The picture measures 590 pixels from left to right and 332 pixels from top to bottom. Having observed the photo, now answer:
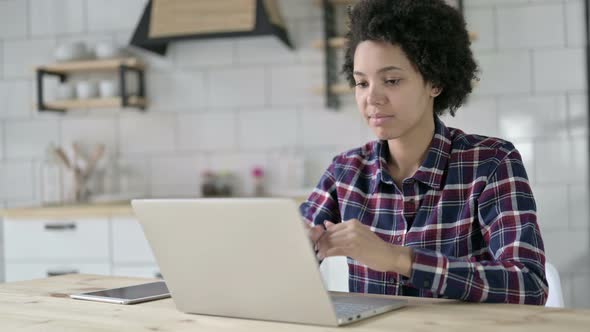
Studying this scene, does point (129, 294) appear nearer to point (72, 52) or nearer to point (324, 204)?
point (324, 204)

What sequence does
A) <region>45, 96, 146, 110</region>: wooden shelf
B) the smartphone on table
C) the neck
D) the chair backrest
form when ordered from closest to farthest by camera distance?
the smartphone on table
the chair backrest
the neck
<region>45, 96, 146, 110</region>: wooden shelf

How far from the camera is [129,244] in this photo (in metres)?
3.26

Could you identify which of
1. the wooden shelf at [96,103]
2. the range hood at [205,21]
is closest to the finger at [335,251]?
the range hood at [205,21]

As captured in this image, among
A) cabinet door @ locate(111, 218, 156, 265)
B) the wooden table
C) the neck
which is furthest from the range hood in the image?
the wooden table

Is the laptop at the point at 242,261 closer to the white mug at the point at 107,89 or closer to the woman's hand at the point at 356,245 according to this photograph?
the woman's hand at the point at 356,245

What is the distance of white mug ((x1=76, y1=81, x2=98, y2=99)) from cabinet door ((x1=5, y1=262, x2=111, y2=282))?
2.89 feet

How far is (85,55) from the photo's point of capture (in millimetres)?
3771

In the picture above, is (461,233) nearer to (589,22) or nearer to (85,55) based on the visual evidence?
(589,22)

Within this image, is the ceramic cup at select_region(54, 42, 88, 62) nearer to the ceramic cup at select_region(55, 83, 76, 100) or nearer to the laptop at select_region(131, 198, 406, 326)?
the ceramic cup at select_region(55, 83, 76, 100)

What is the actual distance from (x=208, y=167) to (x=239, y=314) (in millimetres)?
2673

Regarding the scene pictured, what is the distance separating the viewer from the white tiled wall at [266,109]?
3.32 meters

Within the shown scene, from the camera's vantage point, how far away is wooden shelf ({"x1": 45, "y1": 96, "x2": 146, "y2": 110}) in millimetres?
3682

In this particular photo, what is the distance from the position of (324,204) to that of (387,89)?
0.35 metres

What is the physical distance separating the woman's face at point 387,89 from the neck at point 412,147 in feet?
0.19
